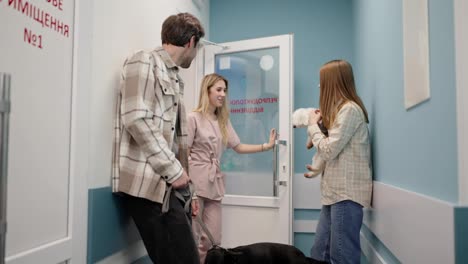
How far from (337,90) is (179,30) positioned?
82 cm

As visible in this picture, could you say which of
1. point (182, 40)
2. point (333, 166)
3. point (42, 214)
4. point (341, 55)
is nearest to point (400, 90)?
point (333, 166)

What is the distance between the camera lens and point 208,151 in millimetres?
2102

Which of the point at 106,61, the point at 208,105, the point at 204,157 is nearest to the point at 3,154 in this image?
the point at 106,61

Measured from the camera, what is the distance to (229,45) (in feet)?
8.87

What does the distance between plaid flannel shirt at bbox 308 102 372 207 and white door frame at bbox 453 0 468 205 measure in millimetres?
760

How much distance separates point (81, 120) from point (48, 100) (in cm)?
18

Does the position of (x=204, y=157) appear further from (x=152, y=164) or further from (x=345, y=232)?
(x=345, y=232)

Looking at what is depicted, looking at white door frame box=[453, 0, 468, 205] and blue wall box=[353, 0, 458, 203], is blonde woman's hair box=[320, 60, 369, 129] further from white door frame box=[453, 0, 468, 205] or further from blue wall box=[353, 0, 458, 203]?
white door frame box=[453, 0, 468, 205]

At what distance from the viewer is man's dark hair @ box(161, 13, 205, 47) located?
154cm

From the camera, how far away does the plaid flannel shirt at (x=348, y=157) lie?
1592 mm

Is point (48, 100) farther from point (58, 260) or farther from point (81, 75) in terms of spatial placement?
point (58, 260)

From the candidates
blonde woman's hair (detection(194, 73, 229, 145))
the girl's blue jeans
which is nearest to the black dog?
the girl's blue jeans

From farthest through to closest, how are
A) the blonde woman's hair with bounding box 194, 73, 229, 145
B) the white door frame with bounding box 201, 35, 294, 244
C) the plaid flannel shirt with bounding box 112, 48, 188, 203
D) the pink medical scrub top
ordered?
the white door frame with bounding box 201, 35, 294, 244 < the blonde woman's hair with bounding box 194, 73, 229, 145 < the pink medical scrub top < the plaid flannel shirt with bounding box 112, 48, 188, 203

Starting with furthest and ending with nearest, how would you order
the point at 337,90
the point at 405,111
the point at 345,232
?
the point at 337,90
the point at 345,232
the point at 405,111
